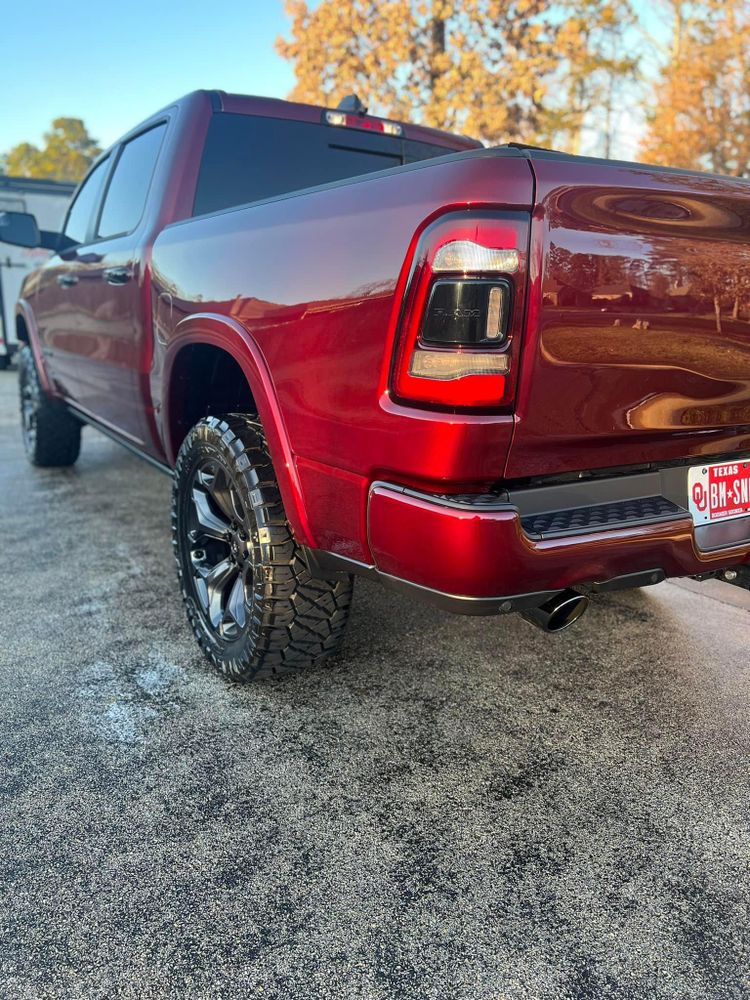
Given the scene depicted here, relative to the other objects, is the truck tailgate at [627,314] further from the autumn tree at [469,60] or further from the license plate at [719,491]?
Result: the autumn tree at [469,60]

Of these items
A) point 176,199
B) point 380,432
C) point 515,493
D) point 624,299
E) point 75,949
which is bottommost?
point 75,949

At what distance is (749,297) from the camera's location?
1939 millimetres

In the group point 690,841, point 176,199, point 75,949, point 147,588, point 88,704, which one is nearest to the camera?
point 75,949

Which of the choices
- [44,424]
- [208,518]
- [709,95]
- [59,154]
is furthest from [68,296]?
[59,154]

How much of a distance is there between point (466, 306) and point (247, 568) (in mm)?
1257

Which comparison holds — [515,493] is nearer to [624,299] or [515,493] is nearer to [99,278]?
[624,299]

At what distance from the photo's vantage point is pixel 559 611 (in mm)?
2014

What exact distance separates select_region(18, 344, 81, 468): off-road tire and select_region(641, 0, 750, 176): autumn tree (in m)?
13.7

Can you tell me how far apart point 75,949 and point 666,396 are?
1.80 metres

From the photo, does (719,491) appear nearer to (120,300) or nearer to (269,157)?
(269,157)

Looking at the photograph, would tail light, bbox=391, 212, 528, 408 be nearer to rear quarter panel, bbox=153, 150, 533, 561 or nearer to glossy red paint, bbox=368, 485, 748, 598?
rear quarter panel, bbox=153, 150, 533, 561

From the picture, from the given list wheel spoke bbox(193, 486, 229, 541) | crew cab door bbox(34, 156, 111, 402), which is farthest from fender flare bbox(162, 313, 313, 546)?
crew cab door bbox(34, 156, 111, 402)

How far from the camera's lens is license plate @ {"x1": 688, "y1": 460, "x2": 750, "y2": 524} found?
205cm

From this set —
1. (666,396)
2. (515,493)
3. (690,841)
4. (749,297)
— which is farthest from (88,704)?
(749,297)
